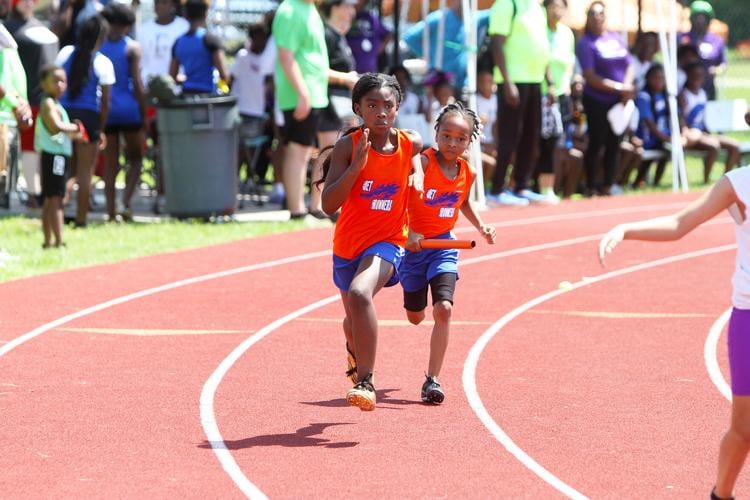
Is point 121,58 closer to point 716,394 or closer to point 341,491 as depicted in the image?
point 716,394

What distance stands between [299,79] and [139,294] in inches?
167

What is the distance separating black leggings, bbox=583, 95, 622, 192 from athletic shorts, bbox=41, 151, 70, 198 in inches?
314

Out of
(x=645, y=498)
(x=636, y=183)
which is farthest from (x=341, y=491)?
(x=636, y=183)

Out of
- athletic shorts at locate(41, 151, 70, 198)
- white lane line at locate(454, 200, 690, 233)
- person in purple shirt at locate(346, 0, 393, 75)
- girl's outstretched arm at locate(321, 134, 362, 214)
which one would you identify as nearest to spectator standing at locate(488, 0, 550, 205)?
white lane line at locate(454, 200, 690, 233)

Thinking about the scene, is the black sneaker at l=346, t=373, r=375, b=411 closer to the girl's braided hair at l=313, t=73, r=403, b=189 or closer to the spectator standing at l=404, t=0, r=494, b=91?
the girl's braided hair at l=313, t=73, r=403, b=189

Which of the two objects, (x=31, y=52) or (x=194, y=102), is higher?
(x=31, y=52)

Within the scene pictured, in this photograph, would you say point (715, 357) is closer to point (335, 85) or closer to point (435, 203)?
point (435, 203)

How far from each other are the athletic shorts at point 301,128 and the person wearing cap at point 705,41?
8668 mm

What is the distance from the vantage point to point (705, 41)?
22.9m

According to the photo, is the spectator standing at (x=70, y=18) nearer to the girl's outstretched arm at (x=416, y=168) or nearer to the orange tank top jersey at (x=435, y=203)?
the orange tank top jersey at (x=435, y=203)

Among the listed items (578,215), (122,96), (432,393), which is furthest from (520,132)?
(432,393)

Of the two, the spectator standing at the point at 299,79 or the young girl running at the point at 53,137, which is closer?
the young girl running at the point at 53,137

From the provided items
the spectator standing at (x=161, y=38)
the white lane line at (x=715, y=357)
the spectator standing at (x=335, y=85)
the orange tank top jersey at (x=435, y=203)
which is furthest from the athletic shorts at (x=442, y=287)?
the spectator standing at (x=161, y=38)

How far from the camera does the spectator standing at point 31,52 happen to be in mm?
14952
